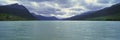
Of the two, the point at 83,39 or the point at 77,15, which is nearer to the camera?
the point at 83,39

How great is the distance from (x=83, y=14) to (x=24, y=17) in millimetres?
42309

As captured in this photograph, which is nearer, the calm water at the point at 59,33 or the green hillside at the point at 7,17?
the calm water at the point at 59,33

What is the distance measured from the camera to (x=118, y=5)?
199000 millimetres

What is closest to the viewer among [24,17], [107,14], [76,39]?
[76,39]

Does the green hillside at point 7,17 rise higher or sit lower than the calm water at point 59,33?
higher

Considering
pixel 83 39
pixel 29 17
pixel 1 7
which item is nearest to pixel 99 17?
pixel 29 17

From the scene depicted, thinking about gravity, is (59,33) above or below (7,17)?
below

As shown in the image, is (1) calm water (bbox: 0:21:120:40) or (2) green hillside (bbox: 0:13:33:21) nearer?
(1) calm water (bbox: 0:21:120:40)

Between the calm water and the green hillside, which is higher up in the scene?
the green hillside

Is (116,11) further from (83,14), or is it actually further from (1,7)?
(1,7)

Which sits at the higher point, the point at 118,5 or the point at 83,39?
the point at 118,5

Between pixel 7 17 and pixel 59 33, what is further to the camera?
pixel 7 17

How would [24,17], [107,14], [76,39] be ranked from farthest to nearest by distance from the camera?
[107,14], [24,17], [76,39]

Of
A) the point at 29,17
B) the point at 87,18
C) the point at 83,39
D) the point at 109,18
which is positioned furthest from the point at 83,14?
the point at 83,39
